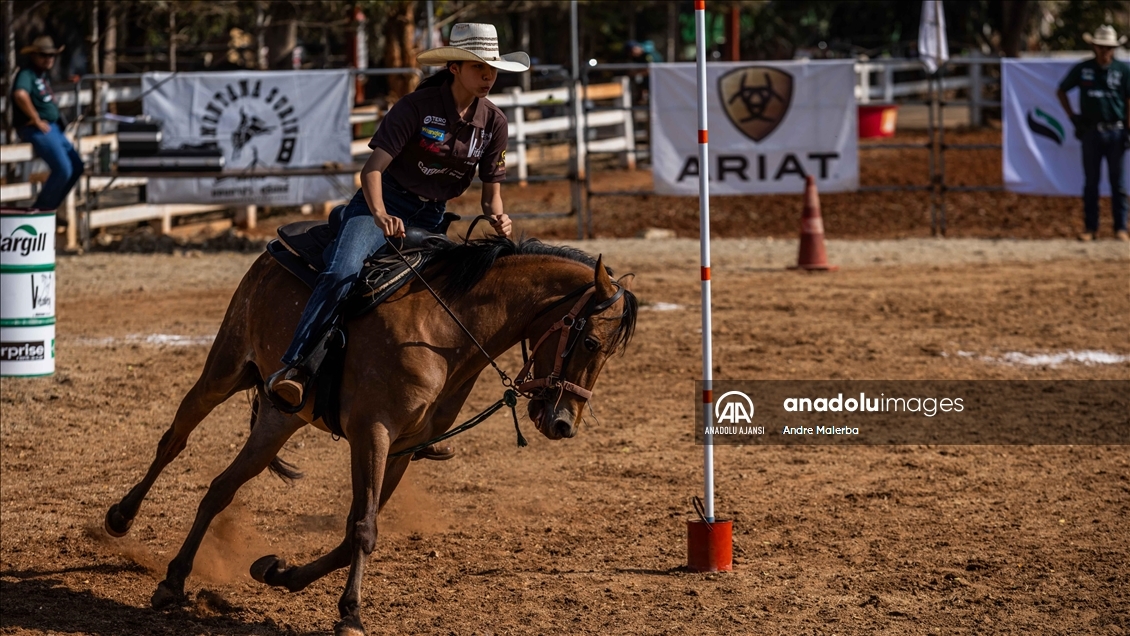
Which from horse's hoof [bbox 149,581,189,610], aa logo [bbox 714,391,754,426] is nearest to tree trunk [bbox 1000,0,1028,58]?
aa logo [bbox 714,391,754,426]

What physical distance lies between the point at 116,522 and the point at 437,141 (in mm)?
2542

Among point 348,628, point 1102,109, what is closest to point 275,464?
point 348,628

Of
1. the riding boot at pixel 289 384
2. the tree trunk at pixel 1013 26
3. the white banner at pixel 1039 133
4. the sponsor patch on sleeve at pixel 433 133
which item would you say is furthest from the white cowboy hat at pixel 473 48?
the tree trunk at pixel 1013 26

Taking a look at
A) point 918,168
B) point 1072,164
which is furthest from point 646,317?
point 918,168

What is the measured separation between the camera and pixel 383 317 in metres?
5.45

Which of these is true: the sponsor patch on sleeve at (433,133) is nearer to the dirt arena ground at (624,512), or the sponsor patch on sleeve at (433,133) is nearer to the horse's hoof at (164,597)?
the dirt arena ground at (624,512)

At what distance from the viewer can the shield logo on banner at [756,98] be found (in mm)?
15828

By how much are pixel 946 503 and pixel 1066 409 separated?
2.32m

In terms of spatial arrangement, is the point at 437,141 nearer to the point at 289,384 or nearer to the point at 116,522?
the point at 289,384

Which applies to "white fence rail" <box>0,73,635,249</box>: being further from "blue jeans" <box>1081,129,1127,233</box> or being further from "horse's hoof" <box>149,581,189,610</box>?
"horse's hoof" <box>149,581,189,610</box>

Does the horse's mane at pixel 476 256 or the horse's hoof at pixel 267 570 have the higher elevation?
the horse's mane at pixel 476 256

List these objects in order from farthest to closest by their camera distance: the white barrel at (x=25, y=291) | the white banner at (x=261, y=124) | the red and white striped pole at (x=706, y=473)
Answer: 1. the white banner at (x=261, y=124)
2. the white barrel at (x=25, y=291)
3. the red and white striped pole at (x=706, y=473)

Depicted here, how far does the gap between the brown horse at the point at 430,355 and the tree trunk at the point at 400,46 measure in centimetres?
1346

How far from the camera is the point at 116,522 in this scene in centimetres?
623
